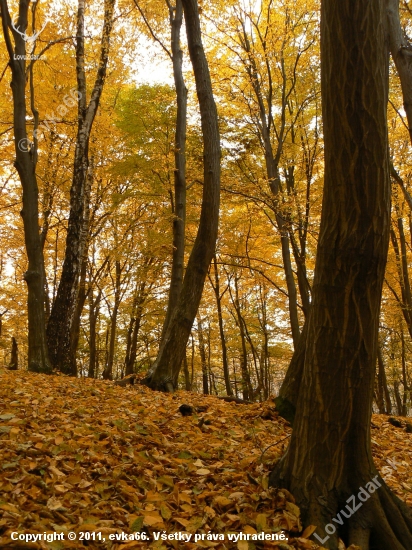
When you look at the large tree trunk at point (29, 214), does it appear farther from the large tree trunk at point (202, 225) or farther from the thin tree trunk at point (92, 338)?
the thin tree trunk at point (92, 338)

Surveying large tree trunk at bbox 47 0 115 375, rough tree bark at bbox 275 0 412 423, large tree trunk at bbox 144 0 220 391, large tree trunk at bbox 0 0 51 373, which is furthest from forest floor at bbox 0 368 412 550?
large tree trunk at bbox 47 0 115 375

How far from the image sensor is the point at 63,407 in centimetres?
411

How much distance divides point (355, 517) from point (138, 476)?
1.40m

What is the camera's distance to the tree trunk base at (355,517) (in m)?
2.42

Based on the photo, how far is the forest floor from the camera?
2.12 metres

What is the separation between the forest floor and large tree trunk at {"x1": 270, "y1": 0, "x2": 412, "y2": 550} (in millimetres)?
346

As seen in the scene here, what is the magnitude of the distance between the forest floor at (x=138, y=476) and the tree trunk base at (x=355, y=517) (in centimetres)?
12

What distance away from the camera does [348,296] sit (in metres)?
2.41

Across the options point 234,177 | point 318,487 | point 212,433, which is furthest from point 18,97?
point 318,487

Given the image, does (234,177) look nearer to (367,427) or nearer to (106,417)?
(106,417)

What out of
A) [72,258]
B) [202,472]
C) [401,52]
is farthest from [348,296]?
[72,258]

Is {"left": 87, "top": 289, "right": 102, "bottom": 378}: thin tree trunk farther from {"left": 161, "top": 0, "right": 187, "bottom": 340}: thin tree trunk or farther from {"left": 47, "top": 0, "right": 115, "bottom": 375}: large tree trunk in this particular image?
{"left": 161, "top": 0, "right": 187, "bottom": 340}: thin tree trunk

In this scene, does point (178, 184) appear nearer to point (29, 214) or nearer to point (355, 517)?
point (29, 214)

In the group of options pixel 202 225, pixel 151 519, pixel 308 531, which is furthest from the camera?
pixel 202 225
